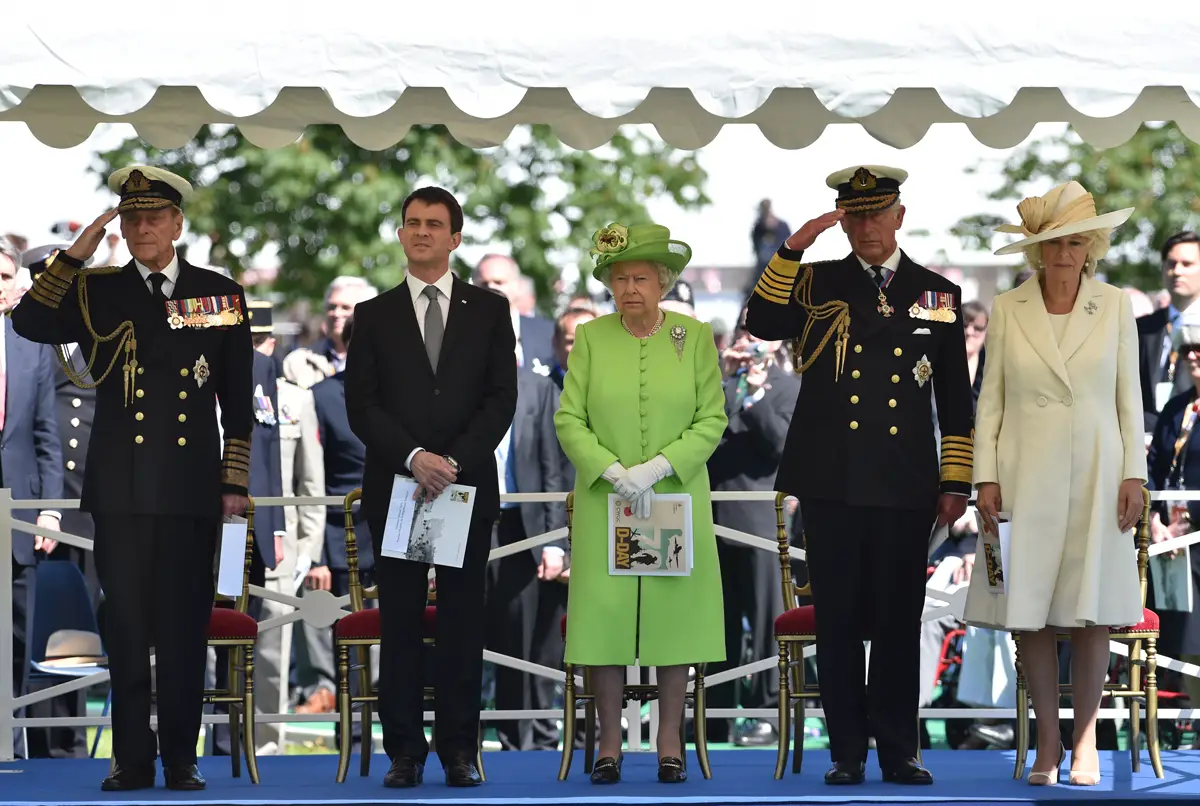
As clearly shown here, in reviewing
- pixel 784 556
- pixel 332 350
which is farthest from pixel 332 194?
pixel 784 556

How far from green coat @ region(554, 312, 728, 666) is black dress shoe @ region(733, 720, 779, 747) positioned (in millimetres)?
3133

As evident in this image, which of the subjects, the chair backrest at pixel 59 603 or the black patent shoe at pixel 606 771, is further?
the chair backrest at pixel 59 603

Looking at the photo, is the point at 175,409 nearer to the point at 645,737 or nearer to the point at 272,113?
the point at 272,113

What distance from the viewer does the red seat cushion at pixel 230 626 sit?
6961 millimetres

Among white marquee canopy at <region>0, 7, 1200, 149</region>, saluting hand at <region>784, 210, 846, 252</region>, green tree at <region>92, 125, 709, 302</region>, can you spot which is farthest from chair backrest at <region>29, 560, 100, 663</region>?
green tree at <region>92, 125, 709, 302</region>

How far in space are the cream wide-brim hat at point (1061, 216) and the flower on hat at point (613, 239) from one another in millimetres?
1285

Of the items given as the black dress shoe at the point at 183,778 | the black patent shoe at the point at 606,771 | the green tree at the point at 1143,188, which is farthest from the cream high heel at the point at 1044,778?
the green tree at the point at 1143,188

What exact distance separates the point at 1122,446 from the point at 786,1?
188 centimetres

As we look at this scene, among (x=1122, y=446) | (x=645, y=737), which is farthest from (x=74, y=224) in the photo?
(x=1122, y=446)

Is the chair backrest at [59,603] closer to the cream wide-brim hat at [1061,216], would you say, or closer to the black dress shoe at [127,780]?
the black dress shoe at [127,780]

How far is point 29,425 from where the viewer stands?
8625 mm

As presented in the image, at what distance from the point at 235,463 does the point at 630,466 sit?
4.48ft

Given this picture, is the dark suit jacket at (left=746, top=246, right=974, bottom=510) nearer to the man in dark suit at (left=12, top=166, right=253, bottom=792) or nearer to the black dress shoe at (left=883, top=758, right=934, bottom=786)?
the black dress shoe at (left=883, top=758, right=934, bottom=786)

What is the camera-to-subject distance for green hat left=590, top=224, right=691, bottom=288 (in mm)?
6652
